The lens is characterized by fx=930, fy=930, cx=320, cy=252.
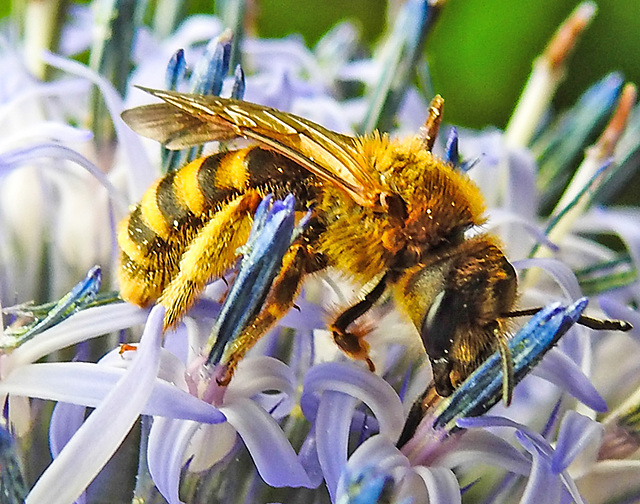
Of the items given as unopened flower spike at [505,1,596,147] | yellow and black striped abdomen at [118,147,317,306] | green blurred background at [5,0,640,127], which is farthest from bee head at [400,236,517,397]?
green blurred background at [5,0,640,127]

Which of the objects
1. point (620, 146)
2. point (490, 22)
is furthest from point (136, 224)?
point (490, 22)

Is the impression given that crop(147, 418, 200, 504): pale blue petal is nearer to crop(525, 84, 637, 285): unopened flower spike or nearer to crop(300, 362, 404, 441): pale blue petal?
crop(300, 362, 404, 441): pale blue petal

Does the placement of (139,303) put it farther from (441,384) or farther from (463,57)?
(463,57)

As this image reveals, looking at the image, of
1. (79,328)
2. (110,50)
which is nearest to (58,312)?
(79,328)

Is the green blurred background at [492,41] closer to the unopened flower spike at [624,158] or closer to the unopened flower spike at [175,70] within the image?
the unopened flower spike at [624,158]

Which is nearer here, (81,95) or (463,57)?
(81,95)

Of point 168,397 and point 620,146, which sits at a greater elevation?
point 620,146

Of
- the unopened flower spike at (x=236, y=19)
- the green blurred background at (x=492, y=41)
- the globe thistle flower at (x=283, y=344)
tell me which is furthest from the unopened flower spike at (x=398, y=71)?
the green blurred background at (x=492, y=41)

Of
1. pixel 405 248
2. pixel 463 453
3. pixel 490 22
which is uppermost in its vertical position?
pixel 490 22
